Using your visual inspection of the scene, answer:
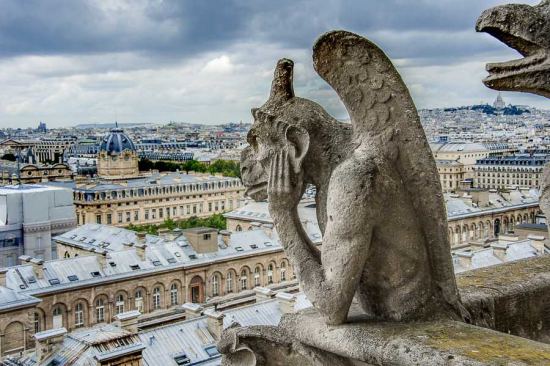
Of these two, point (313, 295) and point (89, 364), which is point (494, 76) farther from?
point (89, 364)

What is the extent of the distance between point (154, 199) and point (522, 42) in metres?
78.0

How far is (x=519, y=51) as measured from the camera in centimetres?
418

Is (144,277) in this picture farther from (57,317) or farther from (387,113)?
(387,113)

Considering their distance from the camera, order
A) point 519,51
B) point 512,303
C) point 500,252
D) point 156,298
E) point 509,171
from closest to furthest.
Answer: point 519,51 → point 512,303 → point 500,252 → point 156,298 → point 509,171

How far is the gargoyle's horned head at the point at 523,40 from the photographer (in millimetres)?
3996

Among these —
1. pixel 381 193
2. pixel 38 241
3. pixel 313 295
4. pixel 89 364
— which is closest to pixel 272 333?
pixel 313 295

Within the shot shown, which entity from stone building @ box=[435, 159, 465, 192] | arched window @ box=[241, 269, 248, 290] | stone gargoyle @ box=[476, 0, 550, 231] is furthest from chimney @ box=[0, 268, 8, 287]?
stone building @ box=[435, 159, 465, 192]

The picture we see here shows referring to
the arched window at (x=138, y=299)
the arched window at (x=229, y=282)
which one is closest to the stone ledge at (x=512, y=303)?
the arched window at (x=138, y=299)

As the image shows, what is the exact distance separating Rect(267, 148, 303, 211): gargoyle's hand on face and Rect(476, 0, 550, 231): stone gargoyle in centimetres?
130

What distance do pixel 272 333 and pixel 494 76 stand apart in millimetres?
2111

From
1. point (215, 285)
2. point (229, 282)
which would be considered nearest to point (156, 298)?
point (215, 285)

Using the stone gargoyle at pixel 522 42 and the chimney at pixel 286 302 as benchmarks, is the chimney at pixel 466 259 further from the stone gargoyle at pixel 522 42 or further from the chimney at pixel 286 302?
the stone gargoyle at pixel 522 42

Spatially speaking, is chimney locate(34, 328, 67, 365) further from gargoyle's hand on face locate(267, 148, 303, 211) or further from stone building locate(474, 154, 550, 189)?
stone building locate(474, 154, 550, 189)

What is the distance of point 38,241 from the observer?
174 ft
